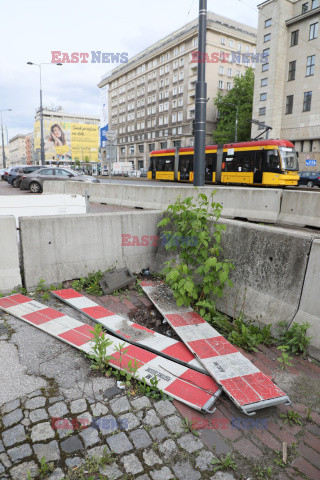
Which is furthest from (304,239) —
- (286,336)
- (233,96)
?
(233,96)

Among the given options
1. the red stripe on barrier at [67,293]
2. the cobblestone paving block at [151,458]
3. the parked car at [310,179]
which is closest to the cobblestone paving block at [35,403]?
the cobblestone paving block at [151,458]

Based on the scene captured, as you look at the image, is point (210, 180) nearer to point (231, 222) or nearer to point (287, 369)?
point (231, 222)

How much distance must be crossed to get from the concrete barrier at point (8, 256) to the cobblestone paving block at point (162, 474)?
354 cm

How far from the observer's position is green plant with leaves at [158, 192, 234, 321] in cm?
413

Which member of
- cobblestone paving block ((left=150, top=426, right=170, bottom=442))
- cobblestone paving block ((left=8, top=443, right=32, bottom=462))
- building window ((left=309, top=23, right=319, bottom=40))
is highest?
building window ((left=309, top=23, right=319, bottom=40))

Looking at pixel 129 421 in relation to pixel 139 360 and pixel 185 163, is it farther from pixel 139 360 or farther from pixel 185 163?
pixel 185 163

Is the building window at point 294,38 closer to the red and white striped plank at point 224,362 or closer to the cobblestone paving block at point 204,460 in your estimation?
the red and white striped plank at point 224,362

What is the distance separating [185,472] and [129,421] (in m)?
0.57

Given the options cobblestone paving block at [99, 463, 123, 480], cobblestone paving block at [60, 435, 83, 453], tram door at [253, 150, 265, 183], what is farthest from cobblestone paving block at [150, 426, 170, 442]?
tram door at [253, 150, 265, 183]

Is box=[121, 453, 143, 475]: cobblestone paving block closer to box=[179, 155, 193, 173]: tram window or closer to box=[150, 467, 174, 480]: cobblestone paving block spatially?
box=[150, 467, 174, 480]: cobblestone paving block

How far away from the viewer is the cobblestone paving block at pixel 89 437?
235 cm

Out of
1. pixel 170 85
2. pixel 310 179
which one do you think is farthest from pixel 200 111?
pixel 170 85

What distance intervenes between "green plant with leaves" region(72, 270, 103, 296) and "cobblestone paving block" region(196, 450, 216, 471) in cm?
305

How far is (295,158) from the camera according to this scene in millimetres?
21922
